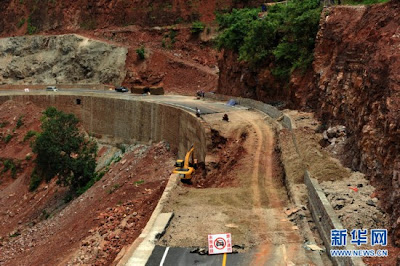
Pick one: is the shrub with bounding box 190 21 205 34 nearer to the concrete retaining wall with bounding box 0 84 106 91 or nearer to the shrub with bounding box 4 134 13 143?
the concrete retaining wall with bounding box 0 84 106 91

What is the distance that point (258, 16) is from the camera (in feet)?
154

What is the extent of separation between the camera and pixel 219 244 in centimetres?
1436

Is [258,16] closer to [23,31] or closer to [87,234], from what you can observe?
[87,234]

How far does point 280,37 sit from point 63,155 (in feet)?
65.4

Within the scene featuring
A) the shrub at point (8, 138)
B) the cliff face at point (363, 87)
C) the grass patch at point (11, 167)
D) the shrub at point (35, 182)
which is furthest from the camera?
the shrub at point (8, 138)

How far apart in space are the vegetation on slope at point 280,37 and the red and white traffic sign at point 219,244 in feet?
66.7

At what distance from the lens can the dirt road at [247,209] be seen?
14.5 metres

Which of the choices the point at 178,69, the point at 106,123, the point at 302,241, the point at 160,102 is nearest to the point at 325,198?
the point at 302,241

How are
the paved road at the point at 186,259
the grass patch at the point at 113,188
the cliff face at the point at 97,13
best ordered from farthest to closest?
the cliff face at the point at 97,13, the grass patch at the point at 113,188, the paved road at the point at 186,259

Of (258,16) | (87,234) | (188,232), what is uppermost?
(258,16)

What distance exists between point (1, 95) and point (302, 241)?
155ft

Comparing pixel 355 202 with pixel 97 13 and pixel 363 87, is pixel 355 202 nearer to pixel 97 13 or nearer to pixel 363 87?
pixel 363 87

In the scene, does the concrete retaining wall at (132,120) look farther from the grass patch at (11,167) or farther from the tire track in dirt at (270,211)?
the grass patch at (11,167)

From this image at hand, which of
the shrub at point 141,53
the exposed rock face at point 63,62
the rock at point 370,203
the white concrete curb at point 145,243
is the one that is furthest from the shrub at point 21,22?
the rock at point 370,203
